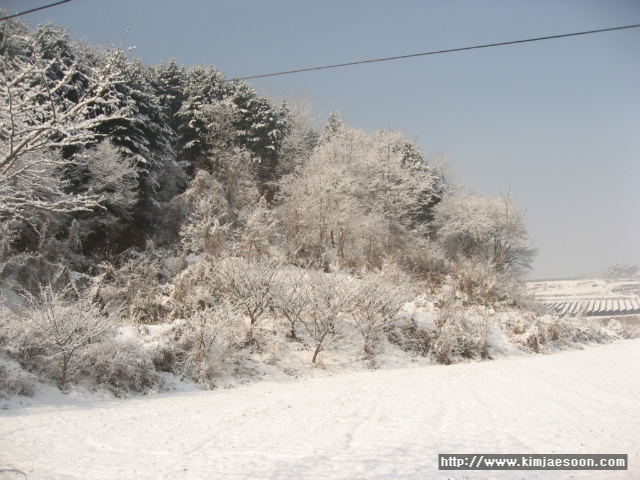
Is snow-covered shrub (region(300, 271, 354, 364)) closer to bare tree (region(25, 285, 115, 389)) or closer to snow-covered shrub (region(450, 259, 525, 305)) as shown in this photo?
bare tree (region(25, 285, 115, 389))

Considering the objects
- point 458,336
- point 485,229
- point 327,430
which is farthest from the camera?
point 485,229

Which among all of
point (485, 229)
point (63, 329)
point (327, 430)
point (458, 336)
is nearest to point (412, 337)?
point (458, 336)

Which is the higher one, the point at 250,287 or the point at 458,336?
the point at 250,287

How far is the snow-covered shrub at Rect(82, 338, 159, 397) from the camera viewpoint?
11.1 metres

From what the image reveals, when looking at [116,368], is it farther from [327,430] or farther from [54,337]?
[327,430]

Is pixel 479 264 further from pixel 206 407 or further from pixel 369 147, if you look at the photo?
pixel 206 407

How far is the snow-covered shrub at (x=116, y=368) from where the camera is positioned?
1106 centimetres

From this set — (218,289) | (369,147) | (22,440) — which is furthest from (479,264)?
(22,440)

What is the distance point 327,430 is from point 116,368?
7350 millimetres

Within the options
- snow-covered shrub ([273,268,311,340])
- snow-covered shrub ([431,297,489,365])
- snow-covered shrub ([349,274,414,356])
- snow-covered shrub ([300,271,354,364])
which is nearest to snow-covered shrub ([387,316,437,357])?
snow-covered shrub ([431,297,489,365])

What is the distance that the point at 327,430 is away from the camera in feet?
24.9

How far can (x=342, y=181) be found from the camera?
27.9m

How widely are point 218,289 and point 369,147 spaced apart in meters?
21.7

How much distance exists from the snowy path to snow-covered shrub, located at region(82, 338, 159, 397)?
1.06 metres
